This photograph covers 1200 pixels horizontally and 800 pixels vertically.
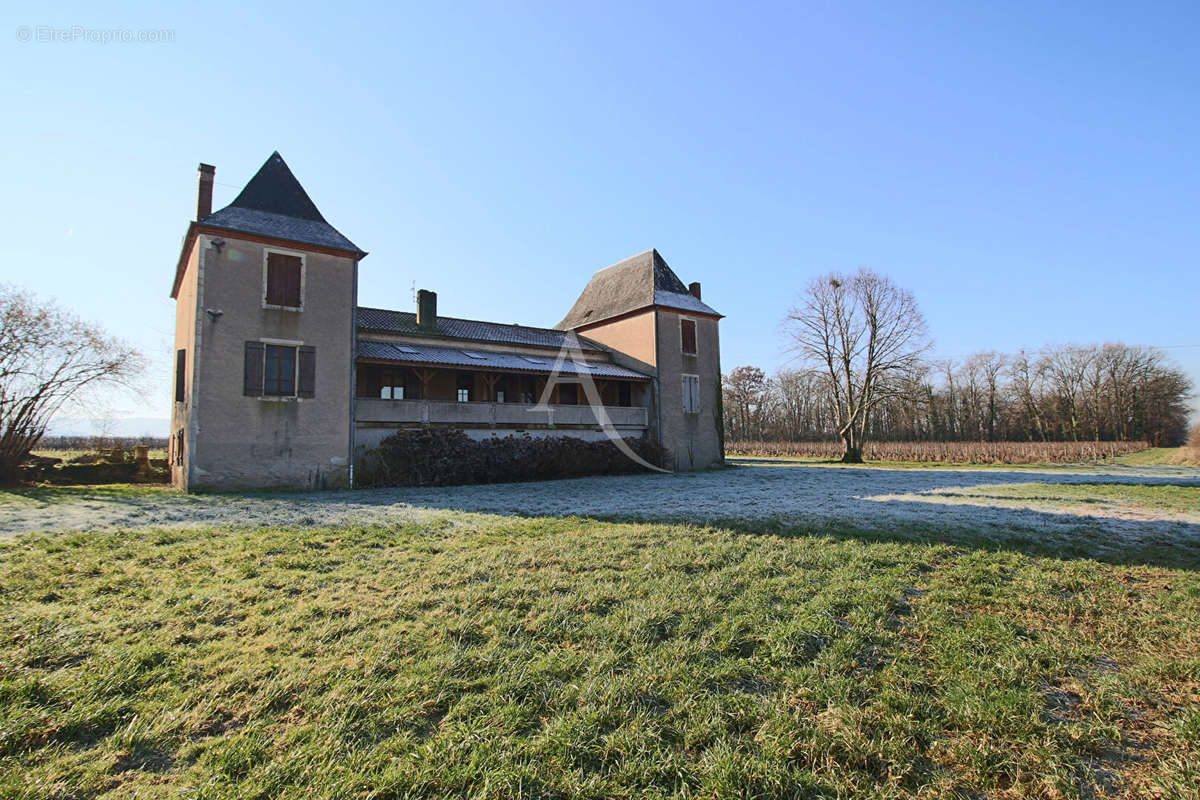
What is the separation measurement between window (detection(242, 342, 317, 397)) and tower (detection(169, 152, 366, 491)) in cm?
2

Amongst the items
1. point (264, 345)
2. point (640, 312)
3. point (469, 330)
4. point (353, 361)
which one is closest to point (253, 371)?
point (264, 345)

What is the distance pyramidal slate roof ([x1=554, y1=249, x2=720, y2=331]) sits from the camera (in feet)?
75.6

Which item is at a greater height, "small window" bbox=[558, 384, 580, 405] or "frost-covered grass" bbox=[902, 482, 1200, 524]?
"small window" bbox=[558, 384, 580, 405]

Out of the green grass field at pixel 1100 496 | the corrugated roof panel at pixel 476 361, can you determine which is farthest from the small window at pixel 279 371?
the green grass field at pixel 1100 496

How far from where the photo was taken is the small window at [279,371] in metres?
13.9

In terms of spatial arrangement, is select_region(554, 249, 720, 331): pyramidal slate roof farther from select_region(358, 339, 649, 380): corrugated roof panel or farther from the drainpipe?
the drainpipe

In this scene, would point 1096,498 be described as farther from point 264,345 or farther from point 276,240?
point 276,240

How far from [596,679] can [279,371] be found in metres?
14.0

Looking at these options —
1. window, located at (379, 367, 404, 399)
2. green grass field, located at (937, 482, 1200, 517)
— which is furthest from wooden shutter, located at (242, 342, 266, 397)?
green grass field, located at (937, 482, 1200, 517)

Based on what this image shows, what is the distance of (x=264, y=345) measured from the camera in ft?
45.8

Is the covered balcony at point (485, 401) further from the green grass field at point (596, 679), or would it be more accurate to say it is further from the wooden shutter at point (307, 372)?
the green grass field at point (596, 679)

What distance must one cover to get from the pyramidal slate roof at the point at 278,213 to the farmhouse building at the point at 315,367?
4cm

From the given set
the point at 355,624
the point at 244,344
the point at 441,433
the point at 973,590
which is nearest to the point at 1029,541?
the point at 973,590

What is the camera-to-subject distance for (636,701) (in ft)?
9.65
